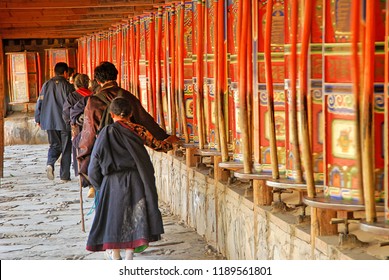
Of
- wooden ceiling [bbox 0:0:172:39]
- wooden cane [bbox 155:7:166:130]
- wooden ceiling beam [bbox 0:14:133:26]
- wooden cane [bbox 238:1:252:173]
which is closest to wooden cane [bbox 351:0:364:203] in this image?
wooden cane [bbox 238:1:252:173]

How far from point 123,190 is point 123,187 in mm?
24

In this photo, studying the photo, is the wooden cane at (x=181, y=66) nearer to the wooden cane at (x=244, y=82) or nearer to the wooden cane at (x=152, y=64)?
the wooden cane at (x=152, y=64)

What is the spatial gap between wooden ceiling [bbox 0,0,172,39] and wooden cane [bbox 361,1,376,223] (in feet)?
22.9

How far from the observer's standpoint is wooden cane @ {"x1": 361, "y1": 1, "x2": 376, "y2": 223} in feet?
12.3

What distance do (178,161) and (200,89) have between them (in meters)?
2.37

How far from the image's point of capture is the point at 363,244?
4.49 metres

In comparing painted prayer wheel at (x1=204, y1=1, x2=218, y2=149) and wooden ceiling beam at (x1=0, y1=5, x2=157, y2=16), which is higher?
wooden ceiling beam at (x1=0, y1=5, x2=157, y2=16)

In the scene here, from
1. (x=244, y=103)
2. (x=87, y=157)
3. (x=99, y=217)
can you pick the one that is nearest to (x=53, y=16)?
(x=87, y=157)

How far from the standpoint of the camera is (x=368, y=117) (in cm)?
379

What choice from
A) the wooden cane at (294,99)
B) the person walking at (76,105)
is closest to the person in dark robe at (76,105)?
the person walking at (76,105)

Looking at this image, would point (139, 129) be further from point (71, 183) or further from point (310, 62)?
point (71, 183)

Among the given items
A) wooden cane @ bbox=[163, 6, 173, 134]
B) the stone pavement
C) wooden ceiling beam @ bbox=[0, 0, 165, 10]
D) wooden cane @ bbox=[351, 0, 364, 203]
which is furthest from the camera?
wooden ceiling beam @ bbox=[0, 0, 165, 10]

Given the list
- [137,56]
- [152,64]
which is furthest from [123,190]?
[137,56]

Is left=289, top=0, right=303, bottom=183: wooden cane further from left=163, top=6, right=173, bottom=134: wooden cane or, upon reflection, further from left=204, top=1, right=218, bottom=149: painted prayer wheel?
left=163, top=6, right=173, bottom=134: wooden cane
